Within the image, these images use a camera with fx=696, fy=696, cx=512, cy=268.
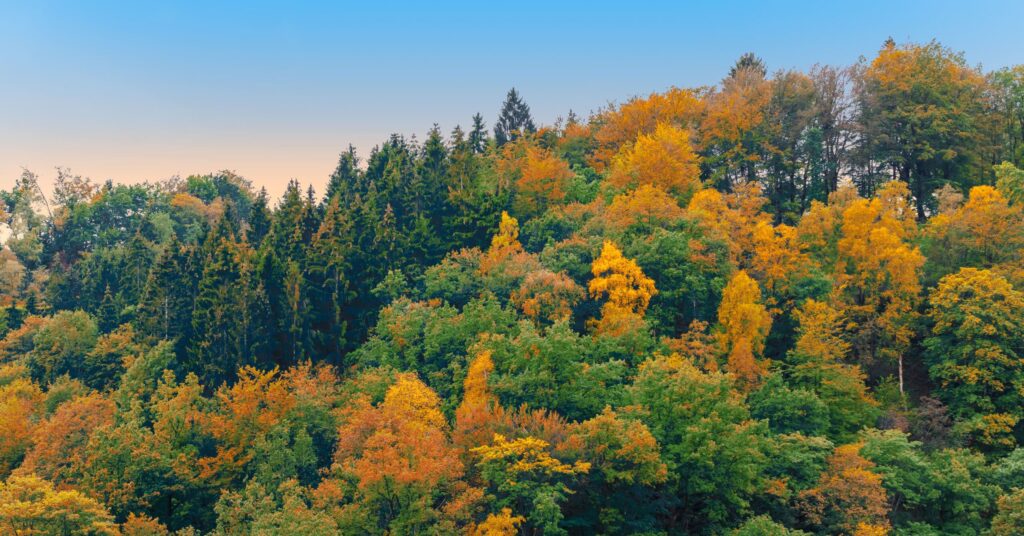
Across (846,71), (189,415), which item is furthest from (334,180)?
(846,71)

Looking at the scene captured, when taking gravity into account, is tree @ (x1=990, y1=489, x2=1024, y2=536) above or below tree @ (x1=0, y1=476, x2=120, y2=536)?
below

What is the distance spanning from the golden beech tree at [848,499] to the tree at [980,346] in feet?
41.8

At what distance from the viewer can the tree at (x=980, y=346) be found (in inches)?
1762

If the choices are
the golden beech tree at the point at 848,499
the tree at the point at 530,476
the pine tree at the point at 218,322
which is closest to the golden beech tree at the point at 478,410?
the tree at the point at 530,476

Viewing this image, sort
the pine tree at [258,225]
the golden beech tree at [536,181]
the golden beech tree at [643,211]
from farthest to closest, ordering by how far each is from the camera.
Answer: the pine tree at [258,225] < the golden beech tree at [536,181] < the golden beech tree at [643,211]

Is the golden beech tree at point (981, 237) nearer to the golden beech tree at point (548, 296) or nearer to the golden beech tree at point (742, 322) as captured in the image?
the golden beech tree at point (742, 322)

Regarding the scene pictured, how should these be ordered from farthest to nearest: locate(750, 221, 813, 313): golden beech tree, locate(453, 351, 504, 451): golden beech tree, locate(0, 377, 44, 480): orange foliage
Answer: locate(0, 377, 44, 480): orange foliage → locate(750, 221, 813, 313): golden beech tree → locate(453, 351, 504, 451): golden beech tree

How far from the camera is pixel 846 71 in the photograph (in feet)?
241

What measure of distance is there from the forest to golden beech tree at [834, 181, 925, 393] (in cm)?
23

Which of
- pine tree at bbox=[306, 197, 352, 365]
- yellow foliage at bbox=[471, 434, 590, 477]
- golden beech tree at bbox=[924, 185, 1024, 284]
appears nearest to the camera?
yellow foliage at bbox=[471, 434, 590, 477]

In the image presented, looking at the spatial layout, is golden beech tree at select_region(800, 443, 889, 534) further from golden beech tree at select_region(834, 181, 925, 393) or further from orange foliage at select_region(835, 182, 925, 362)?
golden beech tree at select_region(834, 181, 925, 393)

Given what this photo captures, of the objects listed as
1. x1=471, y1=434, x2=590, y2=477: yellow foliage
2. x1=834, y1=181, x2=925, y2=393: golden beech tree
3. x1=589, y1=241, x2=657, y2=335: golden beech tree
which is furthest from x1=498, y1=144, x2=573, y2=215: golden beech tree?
x1=471, y1=434, x2=590, y2=477: yellow foliage

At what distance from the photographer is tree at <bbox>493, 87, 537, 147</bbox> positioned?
96.6 meters

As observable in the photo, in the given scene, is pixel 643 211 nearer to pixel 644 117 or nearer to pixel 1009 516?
pixel 644 117
